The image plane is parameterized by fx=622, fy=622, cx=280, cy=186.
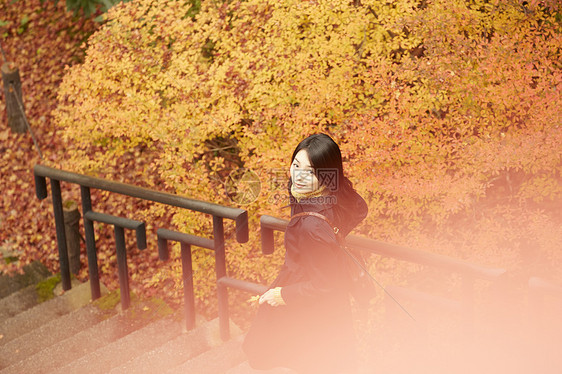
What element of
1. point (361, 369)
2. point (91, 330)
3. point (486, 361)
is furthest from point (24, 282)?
point (486, 361)

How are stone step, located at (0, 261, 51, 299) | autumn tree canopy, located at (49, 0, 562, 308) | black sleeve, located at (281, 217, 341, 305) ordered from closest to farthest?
black sleeve, located at (281, 217, 341, 305)
autumn tree canopy, located at (49, 0, 562, 308)
stone step, located at (0, 261, 51, 299)

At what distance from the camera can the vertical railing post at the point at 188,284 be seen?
5113mm

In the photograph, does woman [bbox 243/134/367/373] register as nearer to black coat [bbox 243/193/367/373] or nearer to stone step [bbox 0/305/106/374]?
black coat [bbox 243/193/367/373]

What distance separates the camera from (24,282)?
25.3 ft

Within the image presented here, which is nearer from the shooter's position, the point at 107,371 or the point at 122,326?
the point at 107,371

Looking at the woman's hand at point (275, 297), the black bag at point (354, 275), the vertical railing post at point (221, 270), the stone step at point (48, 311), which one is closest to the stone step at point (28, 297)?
the stone step at point (48, 311)

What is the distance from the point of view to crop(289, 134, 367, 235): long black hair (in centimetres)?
339

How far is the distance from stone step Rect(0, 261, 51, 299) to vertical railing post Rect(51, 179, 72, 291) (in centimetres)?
124

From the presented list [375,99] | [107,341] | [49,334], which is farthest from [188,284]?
[375,99]

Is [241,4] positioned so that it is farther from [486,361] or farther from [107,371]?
[486,361]

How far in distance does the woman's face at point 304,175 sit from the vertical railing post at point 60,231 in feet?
10.7

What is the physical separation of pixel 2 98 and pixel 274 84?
703 centimetres

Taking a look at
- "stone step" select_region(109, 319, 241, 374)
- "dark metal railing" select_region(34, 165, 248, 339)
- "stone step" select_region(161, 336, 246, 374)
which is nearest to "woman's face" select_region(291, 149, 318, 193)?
"dark metal railing" select_region(34, 165, 248, 339)

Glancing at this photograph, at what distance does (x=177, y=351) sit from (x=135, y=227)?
114 centimetres
